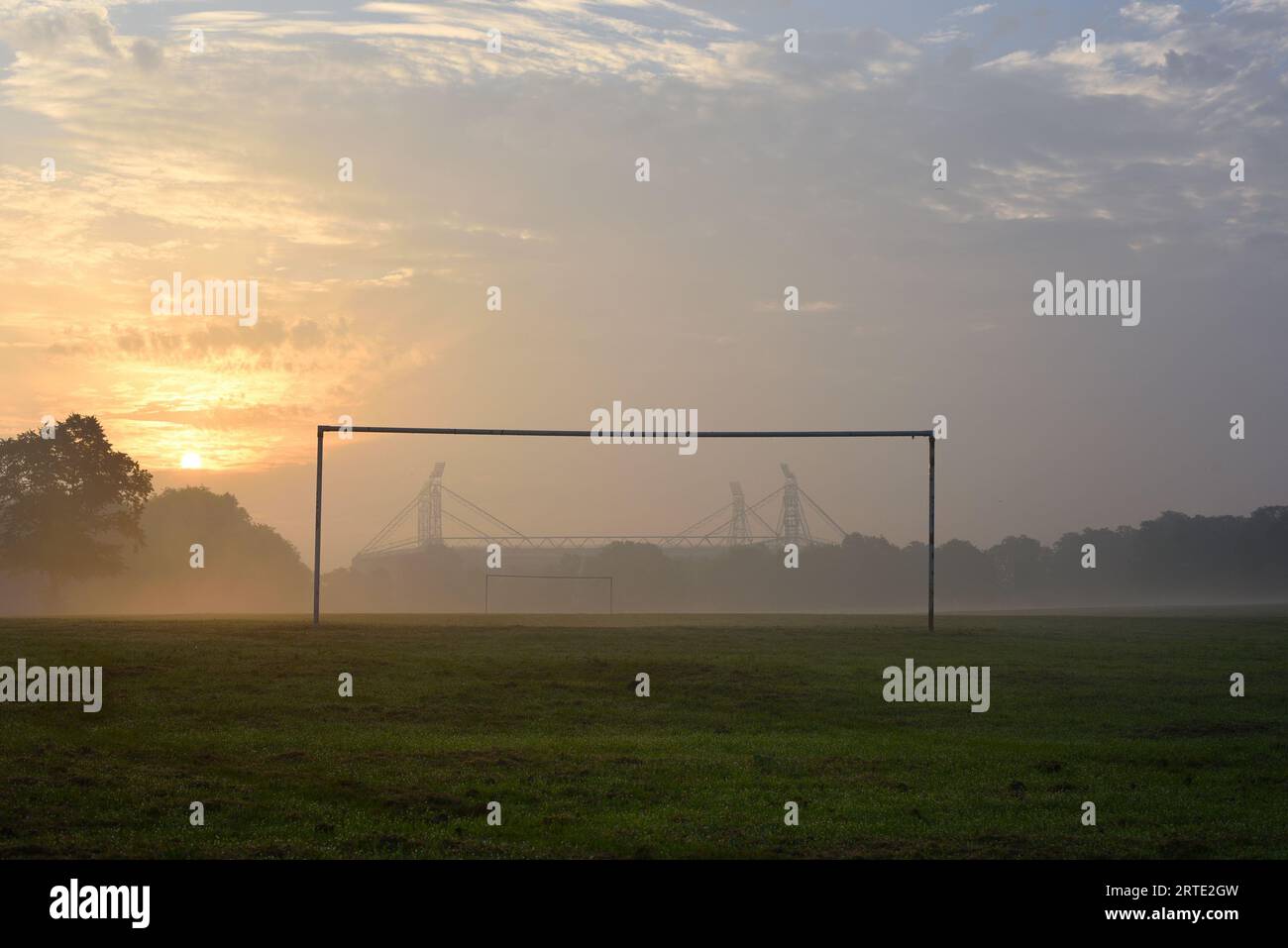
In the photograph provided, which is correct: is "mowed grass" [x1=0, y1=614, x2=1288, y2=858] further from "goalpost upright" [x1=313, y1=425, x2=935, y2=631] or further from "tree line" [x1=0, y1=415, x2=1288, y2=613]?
"tree line" [x1=0, y1=415, x2=1288, y2=613]

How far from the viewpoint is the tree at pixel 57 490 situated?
75.9 m

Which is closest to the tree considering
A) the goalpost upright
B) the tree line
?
the tree line

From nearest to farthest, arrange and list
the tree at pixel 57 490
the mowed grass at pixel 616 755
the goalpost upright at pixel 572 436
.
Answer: the mowed grass at pixel 616 755, the goalpost upright at pixel 572 436, the tree at pixel 57 490

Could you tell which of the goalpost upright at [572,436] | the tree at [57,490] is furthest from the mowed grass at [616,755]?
the tree at [57,490]

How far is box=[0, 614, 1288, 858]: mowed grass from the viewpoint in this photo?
17031 millimetres

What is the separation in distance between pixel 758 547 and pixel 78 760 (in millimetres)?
129825

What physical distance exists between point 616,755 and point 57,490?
63.8 m

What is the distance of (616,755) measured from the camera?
75.7 feet

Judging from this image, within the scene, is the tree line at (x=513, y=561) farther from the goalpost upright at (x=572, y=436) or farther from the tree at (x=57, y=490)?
the goalpost upright at (x=572, y=436)

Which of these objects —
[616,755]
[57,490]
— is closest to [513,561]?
[57,490]

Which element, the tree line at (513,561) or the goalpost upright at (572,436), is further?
the tree line at (513,561)

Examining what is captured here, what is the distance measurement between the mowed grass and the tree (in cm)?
3862

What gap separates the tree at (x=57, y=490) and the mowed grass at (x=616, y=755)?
3862 centimetres

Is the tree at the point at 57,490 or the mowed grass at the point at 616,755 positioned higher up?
the tree at the point at 57,490
